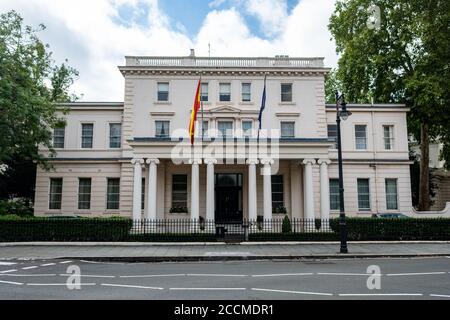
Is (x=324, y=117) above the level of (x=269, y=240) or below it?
above

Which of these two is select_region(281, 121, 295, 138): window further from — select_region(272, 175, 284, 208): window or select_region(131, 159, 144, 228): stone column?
select_region(131, 159, 144, 228): stone column

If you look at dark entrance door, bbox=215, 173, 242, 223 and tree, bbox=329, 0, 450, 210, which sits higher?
tree, bbox=329, 0, 450, 210

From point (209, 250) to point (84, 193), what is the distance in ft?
54.1

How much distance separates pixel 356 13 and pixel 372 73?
18.4ft

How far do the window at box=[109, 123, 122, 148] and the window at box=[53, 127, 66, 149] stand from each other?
386cm

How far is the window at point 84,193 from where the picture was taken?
29.9 m

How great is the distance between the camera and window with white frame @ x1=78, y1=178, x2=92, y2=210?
29922 mm

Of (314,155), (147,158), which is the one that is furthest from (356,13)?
(147,158)

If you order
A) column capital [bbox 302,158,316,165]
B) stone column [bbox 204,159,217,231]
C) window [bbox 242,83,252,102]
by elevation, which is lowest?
stone column [bbox 204,159,217,231]

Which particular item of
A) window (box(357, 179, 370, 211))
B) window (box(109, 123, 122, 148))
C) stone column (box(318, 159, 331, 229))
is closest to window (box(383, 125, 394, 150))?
window (box(357, 179, 370, 211))

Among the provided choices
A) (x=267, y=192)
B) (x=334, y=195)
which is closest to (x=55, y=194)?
(x=267, y=192)

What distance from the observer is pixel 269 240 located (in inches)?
825

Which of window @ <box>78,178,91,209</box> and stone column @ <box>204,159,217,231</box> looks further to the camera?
window @ <box>78,178,91,209</box>
